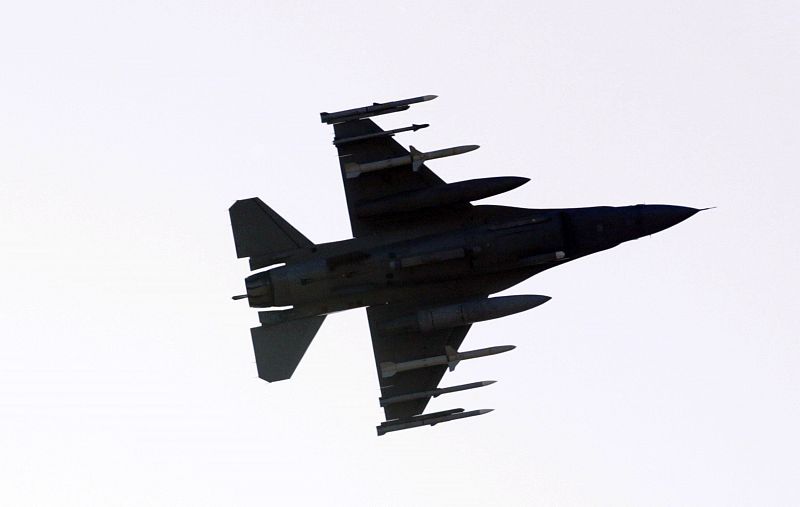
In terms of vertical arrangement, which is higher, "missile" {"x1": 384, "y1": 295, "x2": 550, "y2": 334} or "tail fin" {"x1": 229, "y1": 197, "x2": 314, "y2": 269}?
"tail fin" {"x1": 229, "y1": 197, "x2": 314, "y2": 269}

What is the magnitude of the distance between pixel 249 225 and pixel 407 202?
373cm

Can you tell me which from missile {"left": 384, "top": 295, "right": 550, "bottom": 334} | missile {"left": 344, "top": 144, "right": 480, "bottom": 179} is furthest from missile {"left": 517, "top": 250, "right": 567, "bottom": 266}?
missile {"left": 344, "top": 144, "right": 480, "bottom": 179}

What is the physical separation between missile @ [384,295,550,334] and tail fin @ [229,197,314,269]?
3151mm

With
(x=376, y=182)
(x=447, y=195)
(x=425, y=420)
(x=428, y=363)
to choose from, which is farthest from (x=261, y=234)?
(x=425, y=420)

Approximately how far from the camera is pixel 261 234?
34.8 m

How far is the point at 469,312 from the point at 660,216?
5.10 metres

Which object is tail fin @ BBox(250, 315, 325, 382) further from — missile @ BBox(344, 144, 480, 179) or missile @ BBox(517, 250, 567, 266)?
missile @ BBox(517, 250, 567, 266)

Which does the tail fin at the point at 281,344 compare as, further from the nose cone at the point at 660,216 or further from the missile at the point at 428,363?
the nose cone at the point at 660,216

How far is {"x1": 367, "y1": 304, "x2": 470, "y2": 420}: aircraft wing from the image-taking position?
35312 millimetres

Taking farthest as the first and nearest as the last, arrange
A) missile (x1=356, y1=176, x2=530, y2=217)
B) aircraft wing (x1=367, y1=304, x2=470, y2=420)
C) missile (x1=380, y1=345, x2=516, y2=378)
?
aircraft wing (x1=367, y1=304, x2=470, y2=420), missile (x1=380, y1=345, x2=516, y2=378), missile (x1=356, y1=176, x2=530, y2=217)

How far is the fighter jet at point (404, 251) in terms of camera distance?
113 ft

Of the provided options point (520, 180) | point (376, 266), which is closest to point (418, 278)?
point (376, 266)

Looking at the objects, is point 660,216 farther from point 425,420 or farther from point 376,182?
point 425,420

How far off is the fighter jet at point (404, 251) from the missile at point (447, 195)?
0.08 ft
